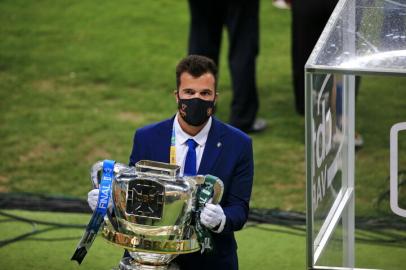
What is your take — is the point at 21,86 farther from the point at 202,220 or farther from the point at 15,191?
the point at 202,220

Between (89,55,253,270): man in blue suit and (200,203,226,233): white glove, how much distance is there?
0.20 m

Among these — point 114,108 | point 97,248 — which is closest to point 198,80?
point 97,248

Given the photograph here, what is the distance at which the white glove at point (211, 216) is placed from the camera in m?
4.44

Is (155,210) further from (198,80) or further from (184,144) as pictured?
(198,80)

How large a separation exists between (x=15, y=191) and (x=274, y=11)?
5314mm

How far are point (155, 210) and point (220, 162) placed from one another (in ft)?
1.66

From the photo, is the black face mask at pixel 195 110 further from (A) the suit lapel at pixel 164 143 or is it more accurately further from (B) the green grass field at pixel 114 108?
(B) the green grass field at pixel 114 108

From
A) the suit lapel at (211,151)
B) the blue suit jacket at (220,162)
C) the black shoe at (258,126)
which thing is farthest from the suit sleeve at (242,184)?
the black shoe at (258,126)

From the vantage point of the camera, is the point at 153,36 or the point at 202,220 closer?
the point at 202,220

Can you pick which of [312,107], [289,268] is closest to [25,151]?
[289,268]

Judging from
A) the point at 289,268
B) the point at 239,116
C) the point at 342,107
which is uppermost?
the point at 342,107

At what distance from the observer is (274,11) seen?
1252 cm

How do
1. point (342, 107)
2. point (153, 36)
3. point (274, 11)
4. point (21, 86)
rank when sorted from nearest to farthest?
1. point (342, 107)
2. point (21, 86)
3. point (153, 36)
4. point (274, 11)

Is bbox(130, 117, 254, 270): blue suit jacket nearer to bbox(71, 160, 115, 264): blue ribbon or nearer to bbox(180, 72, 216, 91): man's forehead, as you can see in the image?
bbox(180, 72, 216, 91): man's forehead
